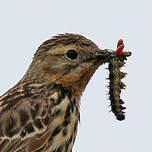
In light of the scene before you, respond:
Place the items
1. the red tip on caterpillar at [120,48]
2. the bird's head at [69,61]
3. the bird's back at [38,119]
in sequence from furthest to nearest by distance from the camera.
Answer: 1. the red tip on caterpillar at [120,48]
2. the bird's head at [69,61]
3. the bird's back at [38,119]

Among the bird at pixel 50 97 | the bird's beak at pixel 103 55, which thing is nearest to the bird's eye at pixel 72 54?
the bird at pixel 50 97

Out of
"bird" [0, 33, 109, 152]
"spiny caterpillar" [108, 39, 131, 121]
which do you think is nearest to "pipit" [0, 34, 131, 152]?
"bird" [0, 33, 109, 152]

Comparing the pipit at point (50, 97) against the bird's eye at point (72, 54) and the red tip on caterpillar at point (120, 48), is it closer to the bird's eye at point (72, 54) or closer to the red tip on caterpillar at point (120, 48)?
the bird's eye at point (72, 54)

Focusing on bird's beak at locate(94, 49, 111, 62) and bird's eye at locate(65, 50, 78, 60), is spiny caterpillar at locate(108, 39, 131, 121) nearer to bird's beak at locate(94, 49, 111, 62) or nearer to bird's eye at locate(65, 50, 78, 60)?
bird's beak at locate(94, 49, 111, 62)

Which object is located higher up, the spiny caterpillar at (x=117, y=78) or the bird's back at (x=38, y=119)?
the spiny caterpillar at (x=117, y=78)

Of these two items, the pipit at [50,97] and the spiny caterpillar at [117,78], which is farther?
the spiny caterpillar at [117,78]

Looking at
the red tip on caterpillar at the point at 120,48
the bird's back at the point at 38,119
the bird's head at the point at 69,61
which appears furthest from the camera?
the red tip on caterpillar at the point at 120,48

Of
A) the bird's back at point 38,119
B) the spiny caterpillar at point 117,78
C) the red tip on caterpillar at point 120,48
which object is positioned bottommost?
the bird's back at point 38,119
